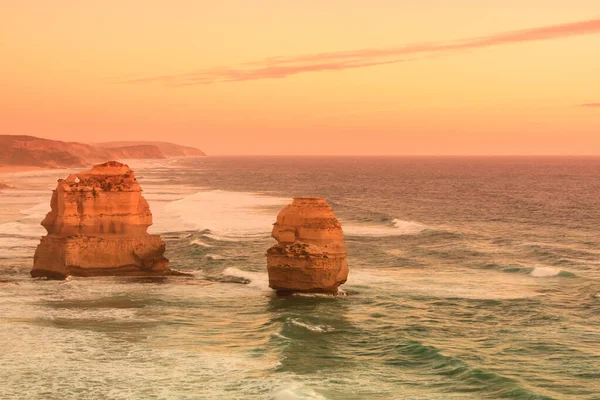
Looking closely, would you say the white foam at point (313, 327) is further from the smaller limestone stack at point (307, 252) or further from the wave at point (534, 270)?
the wave at point (534, 270)

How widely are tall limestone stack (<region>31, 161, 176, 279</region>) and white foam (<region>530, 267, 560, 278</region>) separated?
20.4 metres

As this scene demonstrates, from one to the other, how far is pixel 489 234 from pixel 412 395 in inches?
1748

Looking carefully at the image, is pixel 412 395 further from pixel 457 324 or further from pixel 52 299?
pixel 52 299

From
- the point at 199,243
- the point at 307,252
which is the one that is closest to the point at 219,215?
the point at 199,243

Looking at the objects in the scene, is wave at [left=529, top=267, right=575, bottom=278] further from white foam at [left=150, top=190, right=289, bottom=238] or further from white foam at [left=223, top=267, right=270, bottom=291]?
white foam at [left=150, top=190, right=289, bottom=238]

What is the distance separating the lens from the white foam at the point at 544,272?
43.9 metres

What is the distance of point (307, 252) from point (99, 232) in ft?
39.0

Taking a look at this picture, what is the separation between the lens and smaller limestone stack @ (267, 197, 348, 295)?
34188 mm

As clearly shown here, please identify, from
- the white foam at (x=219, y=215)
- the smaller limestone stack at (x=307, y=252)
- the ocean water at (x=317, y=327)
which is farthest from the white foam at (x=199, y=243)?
the smaller limestone stack at (x=307, y=252)

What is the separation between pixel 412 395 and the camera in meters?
22.8

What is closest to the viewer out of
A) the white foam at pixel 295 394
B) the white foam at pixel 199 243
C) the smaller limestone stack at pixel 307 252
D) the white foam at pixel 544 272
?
the white foam at pixel 295 394

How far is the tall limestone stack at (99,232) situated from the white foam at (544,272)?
20.4 m

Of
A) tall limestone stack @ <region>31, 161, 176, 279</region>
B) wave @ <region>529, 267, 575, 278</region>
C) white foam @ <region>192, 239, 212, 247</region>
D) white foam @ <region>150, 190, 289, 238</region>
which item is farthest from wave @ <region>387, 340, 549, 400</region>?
white foam @ <region>150, 190, 289, 238</region>

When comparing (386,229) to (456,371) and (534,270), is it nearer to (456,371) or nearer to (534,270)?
(534,270)
